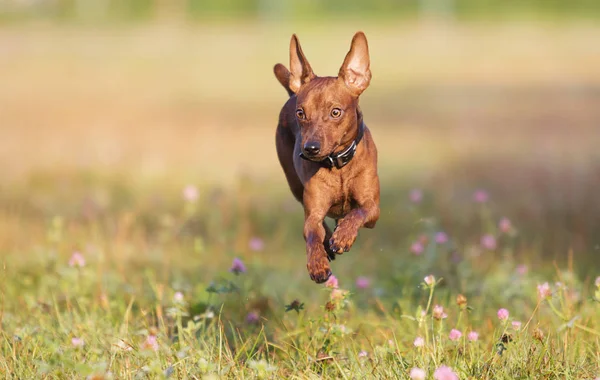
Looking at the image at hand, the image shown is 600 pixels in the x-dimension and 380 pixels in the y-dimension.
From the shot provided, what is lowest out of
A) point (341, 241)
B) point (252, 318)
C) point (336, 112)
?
point (252, 318)

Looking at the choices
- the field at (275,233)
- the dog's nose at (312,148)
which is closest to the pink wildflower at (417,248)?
the field at (275,233)

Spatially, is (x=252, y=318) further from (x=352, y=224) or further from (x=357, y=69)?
(x=357, y=69)

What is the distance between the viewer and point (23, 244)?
904cm

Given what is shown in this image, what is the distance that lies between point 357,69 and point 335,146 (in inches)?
19.9

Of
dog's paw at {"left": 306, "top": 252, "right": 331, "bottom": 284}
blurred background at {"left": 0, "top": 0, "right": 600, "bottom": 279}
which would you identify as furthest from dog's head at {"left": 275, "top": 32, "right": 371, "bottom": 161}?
blurred background at {"left": 0, "top": 0, "right": 600, "bottom": 279}

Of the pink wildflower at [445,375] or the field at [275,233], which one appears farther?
the field at [275,233]

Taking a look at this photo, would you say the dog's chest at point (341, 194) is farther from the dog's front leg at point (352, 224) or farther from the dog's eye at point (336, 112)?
the dog's eye at point (336, 112)

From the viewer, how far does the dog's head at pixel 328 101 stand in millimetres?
4898

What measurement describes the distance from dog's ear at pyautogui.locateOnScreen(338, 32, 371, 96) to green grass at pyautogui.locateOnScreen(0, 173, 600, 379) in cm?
91

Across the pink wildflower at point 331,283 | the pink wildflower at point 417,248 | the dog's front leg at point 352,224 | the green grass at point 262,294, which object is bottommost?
the green grass at point 262,294

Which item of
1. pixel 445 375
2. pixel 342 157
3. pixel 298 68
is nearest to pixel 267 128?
pixel 298 68

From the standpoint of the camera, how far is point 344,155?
5066 millimetres

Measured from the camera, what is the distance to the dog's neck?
199 inches

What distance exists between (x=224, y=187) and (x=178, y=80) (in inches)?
637
